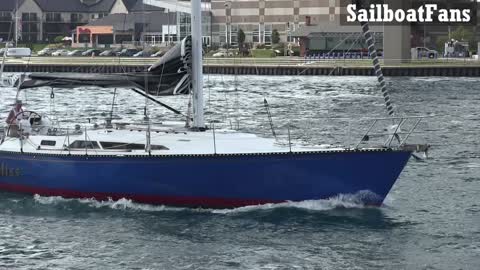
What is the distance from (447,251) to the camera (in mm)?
23094

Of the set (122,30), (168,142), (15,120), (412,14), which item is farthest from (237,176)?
(122,30)

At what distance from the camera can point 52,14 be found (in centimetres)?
15438

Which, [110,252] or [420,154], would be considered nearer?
[110,252]

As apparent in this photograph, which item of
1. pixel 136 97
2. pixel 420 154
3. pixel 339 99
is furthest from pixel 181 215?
pixel 136 97

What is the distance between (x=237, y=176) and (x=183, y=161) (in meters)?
1.47

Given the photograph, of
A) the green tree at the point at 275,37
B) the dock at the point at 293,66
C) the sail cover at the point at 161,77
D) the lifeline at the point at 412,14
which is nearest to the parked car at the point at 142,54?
the dock at the point at 293,66

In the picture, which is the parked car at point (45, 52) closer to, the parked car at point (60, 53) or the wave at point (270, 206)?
the parked car at point (60, 53)

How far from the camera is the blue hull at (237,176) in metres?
25.3

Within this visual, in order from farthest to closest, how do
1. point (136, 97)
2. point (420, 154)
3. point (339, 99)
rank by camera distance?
point (136, 97) → point (339, 99) → point (420, 154)

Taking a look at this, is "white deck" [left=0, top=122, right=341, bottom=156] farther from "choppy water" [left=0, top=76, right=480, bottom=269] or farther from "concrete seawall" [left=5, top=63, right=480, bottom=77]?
"concrete seawall" [left=5, top=63, right=480, bottom=77]

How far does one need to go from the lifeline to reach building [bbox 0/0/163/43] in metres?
45.2

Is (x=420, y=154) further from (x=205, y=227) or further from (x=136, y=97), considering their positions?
(x=136, y=97)

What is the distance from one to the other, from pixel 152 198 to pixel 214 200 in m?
1.74

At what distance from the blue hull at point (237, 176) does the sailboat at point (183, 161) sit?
3cm
